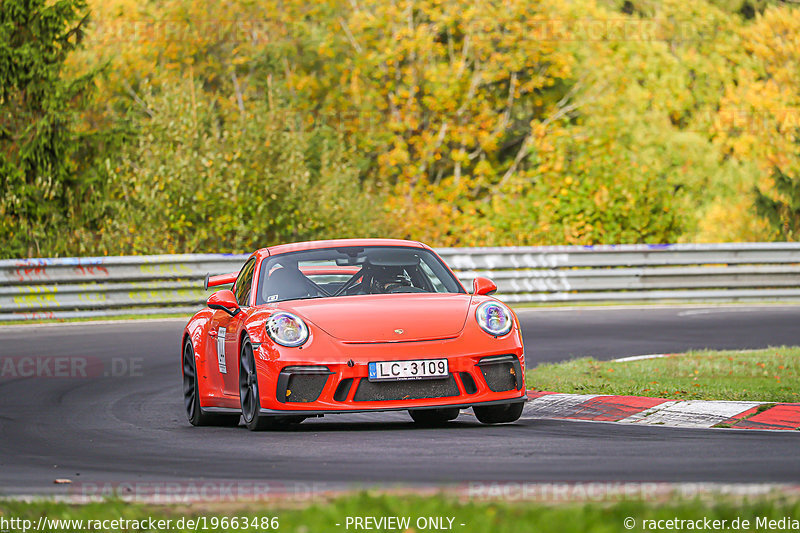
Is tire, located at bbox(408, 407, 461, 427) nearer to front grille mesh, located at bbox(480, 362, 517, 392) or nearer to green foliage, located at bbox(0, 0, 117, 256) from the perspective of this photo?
front grille mesh, located at bbox(480, 362, 517, 392)

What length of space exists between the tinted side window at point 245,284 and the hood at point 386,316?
2.40ft

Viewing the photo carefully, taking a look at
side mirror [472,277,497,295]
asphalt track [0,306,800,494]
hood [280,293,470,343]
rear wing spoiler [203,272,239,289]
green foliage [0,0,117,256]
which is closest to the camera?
asphalt track [0,306,800,494]

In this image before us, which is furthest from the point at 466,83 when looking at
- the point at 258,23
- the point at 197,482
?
the point at 197,482

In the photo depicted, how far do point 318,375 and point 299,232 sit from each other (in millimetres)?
17639

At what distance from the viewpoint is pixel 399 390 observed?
359 inches

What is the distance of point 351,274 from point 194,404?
1574 mm

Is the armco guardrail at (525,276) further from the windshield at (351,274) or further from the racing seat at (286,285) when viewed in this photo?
the racing seat at (286,285)

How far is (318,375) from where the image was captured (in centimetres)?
916

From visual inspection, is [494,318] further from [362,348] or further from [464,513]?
[464,513]

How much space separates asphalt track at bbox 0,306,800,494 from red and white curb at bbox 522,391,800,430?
459mm

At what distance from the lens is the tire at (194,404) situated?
10781mm

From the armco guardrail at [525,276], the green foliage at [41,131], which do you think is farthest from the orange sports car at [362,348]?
the green foliage at [41,131]

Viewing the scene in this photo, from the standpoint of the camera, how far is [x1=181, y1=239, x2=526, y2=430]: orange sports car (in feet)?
29.9

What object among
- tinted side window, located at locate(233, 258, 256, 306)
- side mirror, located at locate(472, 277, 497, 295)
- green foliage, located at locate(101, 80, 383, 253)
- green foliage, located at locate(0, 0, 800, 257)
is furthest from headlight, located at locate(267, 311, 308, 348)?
green foliage, located at locate(101, 80, 383, 253)
